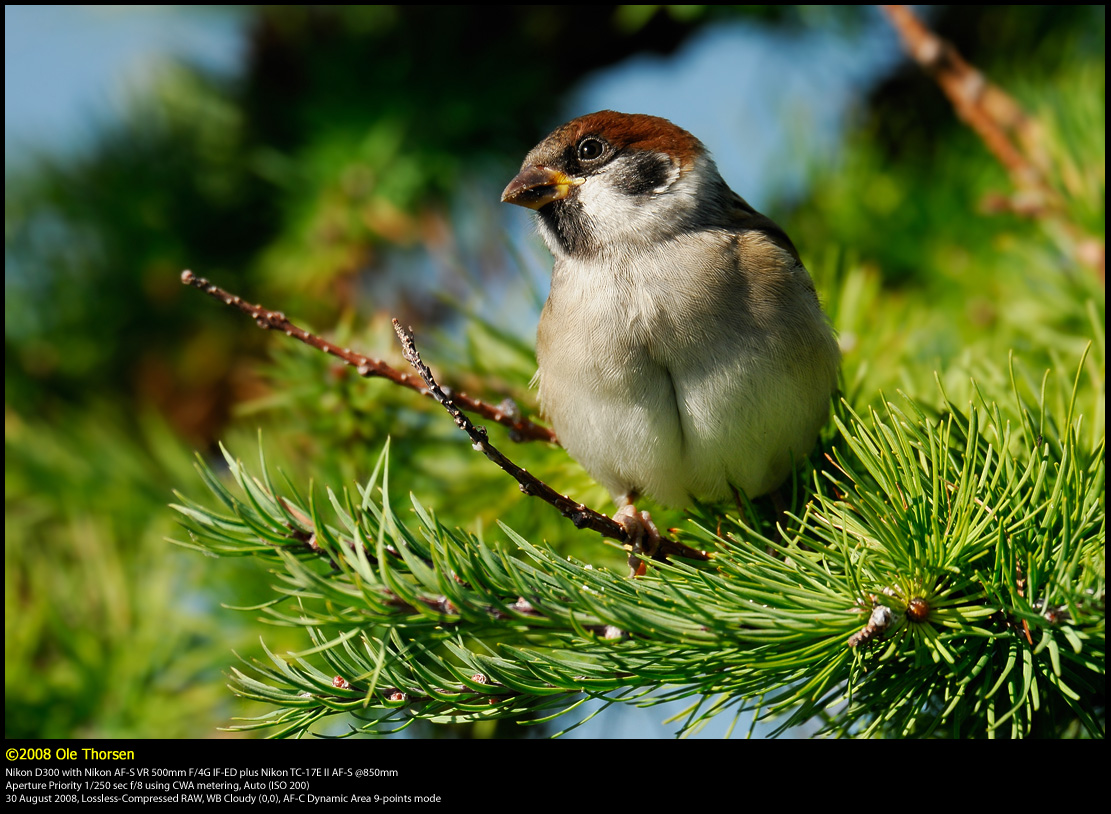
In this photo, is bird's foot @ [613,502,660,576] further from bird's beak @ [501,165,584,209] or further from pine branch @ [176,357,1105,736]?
bird's beak @ [501,165,584,209]

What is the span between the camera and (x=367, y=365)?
1.67m

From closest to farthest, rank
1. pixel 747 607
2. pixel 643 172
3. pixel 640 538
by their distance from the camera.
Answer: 1. pixel 747 607
2. pixel 640 538
3. pixel 643 172

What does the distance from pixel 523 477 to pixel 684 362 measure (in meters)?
0.76

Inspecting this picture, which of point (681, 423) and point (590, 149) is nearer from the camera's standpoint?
point (681, 423)

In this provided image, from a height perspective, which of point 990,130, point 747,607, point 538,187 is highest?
point 538,187

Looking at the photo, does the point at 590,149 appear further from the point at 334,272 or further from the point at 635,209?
the point at 334,272

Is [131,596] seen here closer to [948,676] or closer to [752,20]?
[948,676]

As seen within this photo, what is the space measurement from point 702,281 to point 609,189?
49cm

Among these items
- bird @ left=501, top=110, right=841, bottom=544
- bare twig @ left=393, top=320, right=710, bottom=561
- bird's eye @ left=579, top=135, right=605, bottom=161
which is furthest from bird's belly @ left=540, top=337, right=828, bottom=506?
bird's eye @ left=579, top=135, right=605, bottom=161

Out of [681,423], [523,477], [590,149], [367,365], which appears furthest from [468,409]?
[590,149]

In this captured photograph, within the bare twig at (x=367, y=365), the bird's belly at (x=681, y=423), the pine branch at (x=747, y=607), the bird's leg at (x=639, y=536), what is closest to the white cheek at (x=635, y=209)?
the bird's belly at (x=681, y=423)

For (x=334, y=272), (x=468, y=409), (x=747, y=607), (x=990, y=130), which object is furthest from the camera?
(x=334, y=272)

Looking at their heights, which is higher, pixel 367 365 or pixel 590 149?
pixel 590 149

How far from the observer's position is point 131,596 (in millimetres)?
2279
